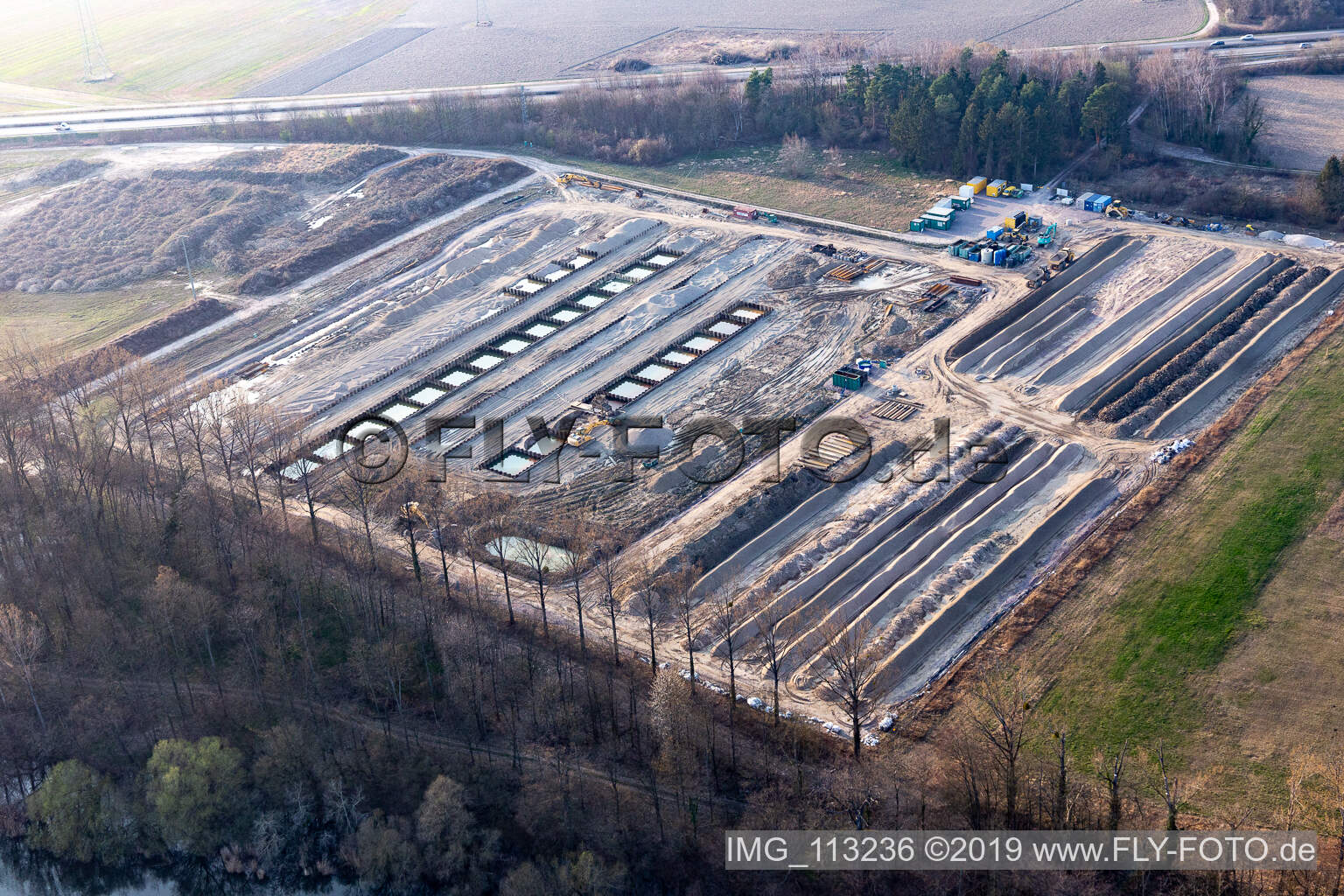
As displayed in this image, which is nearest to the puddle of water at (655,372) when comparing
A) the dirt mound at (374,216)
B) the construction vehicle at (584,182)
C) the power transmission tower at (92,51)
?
the dirt mound at (374,216)

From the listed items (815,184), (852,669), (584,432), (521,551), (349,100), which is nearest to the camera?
(852,669)

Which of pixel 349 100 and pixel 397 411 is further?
pixel 349 100

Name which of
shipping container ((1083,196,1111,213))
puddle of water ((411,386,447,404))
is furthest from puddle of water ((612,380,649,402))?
shipping container ((1083,196,1111,213))

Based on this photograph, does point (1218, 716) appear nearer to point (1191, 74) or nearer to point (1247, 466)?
point (1247, 466)

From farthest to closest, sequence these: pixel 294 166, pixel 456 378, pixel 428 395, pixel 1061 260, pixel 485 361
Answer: pixel 294 166, pixel 1061 260, pixel 485 361, pixel 456 378, pixel 428 395

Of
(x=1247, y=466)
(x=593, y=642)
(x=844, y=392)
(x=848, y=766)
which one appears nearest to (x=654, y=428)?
(x=844, y=392)

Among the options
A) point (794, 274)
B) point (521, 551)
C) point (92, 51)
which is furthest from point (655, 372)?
point (92, 51)

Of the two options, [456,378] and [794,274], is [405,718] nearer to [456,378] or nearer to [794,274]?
[456,378]
